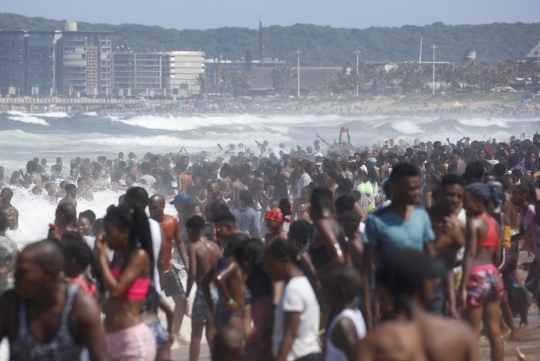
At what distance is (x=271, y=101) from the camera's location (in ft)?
528

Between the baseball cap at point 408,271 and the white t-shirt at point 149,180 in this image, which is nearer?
the baseball cap at point 408,271

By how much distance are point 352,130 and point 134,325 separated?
2780 inches

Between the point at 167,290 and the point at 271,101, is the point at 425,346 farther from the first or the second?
the point at 271,101

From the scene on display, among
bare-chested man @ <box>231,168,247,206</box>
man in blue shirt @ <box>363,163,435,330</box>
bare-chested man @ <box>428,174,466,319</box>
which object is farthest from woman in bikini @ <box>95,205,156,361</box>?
bare-chested man @ <box>231,168,247,206</box>

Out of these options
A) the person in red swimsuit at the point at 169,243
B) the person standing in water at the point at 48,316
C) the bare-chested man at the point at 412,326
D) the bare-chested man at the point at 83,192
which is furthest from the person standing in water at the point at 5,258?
the bare-chested man at the point at 83,192

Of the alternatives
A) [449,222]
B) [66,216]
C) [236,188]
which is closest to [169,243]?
[66,216]

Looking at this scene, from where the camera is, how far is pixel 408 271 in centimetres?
290

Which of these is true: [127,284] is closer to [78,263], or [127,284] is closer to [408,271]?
[78,263]

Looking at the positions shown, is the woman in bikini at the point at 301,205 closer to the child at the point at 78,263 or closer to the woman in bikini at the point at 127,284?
the child at the point at 78,263

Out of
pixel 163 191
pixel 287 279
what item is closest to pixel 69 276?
pixel 287 279

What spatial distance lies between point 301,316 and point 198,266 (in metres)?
2.13

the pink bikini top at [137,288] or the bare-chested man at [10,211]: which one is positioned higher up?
the pink bikini top at [137,288]

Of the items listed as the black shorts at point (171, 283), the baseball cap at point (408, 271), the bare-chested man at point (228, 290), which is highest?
the baseball cap at point (408, 271)

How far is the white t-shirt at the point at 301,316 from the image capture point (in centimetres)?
442
